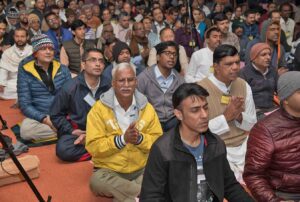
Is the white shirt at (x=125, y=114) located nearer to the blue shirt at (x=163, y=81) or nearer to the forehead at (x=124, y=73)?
the forehead at (x=124, y=73)

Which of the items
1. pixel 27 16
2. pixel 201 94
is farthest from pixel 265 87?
pixel 27 16

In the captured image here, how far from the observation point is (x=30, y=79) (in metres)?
4.54

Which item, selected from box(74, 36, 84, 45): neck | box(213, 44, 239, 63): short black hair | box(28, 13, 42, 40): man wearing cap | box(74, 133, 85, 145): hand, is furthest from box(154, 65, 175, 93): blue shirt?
box(28, 13, 42, 40): man wearing cap

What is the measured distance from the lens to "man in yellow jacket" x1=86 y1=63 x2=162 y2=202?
3.17 meters

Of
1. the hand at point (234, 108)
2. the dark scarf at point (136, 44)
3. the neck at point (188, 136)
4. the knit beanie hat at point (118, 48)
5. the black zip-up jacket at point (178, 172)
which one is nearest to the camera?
the black zip-up jacket at point (178, 172)

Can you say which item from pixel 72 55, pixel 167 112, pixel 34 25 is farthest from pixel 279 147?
pixel 34 25

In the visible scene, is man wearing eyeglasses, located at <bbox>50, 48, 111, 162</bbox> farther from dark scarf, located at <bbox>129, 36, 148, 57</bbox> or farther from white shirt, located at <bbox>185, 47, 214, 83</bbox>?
dark scarf, located at <bbox>129, 36, 148, 57</bbox>

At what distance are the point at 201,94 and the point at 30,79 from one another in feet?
8.93

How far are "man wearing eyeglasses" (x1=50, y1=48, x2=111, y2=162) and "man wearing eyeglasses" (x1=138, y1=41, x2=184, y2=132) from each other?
1.53 feet

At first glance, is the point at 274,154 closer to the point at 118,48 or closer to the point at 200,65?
the point at 200,65

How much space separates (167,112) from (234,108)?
3.17 ft

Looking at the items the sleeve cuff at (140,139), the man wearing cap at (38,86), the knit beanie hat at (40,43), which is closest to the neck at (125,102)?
the sleeve cuff at (140,139)

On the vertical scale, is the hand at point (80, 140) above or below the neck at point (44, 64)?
below

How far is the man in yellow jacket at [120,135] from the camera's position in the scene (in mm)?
3174
